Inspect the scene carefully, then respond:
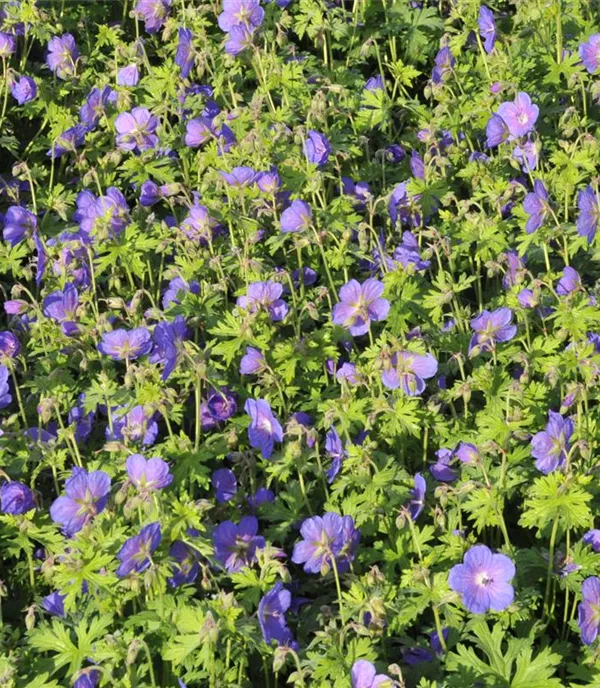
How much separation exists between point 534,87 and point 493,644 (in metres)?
2.47

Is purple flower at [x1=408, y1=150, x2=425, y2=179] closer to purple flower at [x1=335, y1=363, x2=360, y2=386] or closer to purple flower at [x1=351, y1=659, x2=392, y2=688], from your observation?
purple flower at [x1=335, y1=363, x2=360, y2=386]

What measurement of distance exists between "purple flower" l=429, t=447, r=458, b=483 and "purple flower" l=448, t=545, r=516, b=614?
17.6 inches

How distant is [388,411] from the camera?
115 inches

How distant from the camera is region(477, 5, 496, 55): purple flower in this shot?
4.08 m

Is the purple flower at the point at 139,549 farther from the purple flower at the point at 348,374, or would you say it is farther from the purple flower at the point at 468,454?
the purple flower at the point at 468,454

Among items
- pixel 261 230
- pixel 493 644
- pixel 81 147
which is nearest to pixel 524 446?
pixel 493 644

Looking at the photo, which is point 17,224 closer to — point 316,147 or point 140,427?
point 316,147

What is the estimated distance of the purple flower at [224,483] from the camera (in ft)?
9.33

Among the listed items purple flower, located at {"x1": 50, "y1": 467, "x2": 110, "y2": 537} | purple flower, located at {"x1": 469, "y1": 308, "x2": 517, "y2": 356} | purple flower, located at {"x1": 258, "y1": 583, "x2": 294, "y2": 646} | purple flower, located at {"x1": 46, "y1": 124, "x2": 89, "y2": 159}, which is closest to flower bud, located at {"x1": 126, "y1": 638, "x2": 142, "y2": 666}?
purple flower, located at {"x1": 258, "y1": 583, "x2": 294, "y2": 646}

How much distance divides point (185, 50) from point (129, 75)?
0.26 m

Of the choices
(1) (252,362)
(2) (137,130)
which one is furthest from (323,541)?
(2) (137,130)

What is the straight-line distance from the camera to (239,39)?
394cm

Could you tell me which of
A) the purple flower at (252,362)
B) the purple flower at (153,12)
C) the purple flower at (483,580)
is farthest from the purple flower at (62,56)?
the purple flower at (483,580)

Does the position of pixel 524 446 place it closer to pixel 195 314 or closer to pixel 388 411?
pixel 388 411
